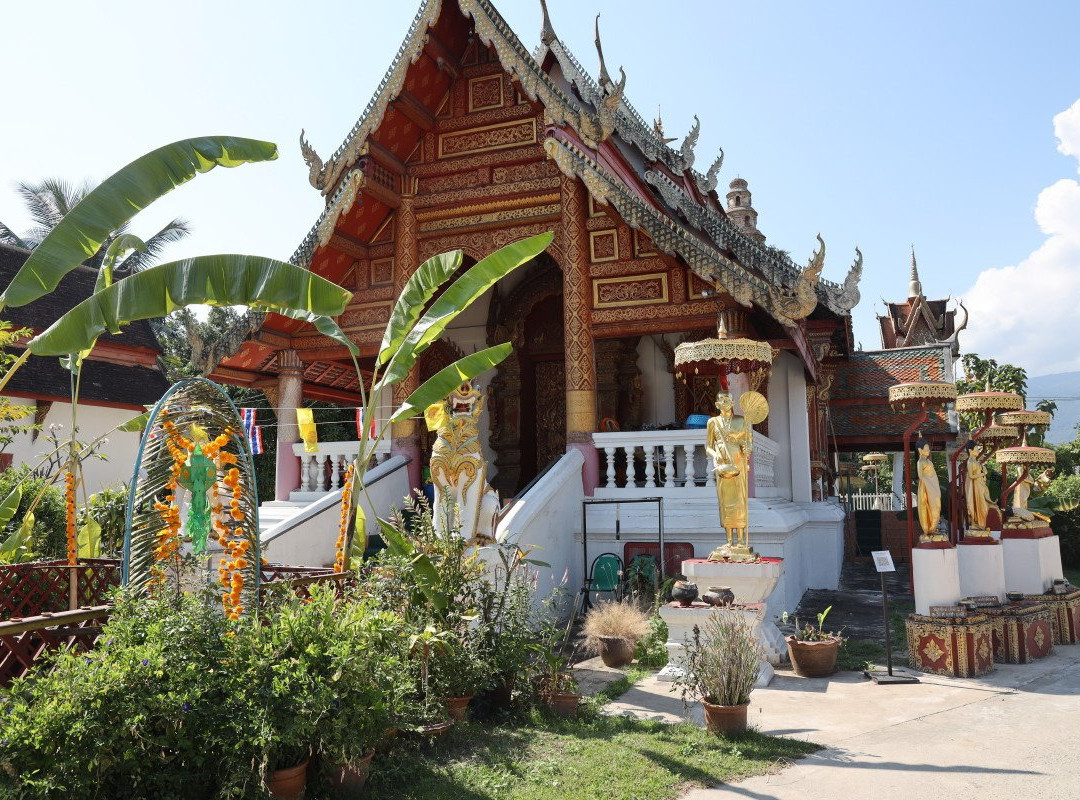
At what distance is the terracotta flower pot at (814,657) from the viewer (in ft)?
22.9

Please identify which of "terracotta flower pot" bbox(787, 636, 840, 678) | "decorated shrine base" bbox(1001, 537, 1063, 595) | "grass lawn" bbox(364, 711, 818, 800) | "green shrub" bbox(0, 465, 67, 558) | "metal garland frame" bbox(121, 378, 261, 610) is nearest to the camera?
"grass lawn" bbox(364, 711, 818, 800)

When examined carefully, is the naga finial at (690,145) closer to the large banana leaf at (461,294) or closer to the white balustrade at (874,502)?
the large banana leaf at (461,294)

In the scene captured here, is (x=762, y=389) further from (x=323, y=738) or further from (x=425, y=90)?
(x=323, y=738)

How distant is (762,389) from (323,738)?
8.93 meters

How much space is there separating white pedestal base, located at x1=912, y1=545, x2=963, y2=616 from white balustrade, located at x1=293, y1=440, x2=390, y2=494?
6938 mm

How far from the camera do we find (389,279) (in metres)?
12.2

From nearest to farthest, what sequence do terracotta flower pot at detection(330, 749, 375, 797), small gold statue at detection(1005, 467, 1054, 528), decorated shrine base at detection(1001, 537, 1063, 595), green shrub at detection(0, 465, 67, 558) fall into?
terracotta flower pot at detection(330, 749, 375, 797) < decorated shrine base at detection(1001, 537, 1063, 595) < small gold statue at detection(1005, 467, 1054, 528) < green shrub at detection(0, 465, 67, 558)

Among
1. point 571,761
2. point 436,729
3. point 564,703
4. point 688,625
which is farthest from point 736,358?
point 436,729

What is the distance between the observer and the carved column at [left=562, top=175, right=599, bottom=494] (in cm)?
1068

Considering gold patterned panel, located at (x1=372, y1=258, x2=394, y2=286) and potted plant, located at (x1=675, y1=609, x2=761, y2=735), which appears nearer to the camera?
potted plant, located at (x1=675, y1=609, x2=761, y2=735)

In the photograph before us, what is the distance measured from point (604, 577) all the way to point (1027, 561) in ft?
15.1

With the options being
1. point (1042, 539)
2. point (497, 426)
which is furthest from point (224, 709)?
point (497, 426)

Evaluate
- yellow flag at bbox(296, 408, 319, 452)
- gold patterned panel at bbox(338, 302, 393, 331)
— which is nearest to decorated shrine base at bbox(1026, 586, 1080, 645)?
yellow flag at bbox(296, 408, 319, 452)

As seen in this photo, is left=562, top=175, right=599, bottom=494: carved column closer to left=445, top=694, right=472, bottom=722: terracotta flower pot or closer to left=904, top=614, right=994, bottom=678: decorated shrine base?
left=904, top=614, right=994, bottom=678: decorated shrine base
